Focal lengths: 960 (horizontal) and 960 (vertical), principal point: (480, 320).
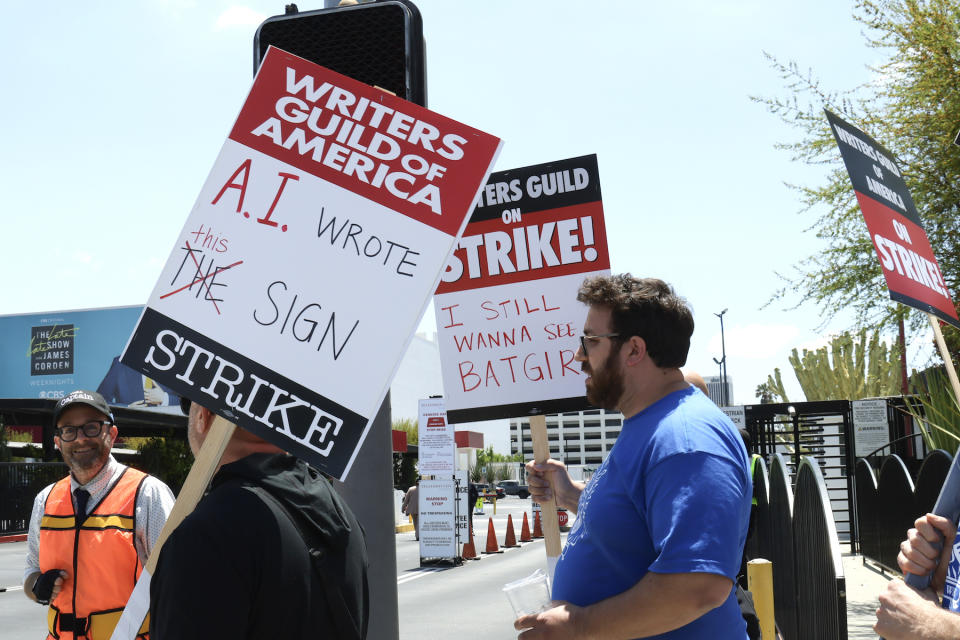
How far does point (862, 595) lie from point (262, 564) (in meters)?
10.5

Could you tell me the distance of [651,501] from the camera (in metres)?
2.40

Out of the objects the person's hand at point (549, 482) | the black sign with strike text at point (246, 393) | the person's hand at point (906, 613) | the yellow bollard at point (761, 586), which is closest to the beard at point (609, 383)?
the black sign with strike text at point (246, 393)

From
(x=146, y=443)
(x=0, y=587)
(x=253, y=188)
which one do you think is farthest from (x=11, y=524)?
(x=253, y=188)

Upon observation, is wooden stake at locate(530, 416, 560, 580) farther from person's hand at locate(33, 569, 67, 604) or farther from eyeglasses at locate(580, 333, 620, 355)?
person's hand at locate(33, 569, 67, 604)

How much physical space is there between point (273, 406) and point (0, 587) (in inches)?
624

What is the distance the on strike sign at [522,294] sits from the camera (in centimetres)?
398

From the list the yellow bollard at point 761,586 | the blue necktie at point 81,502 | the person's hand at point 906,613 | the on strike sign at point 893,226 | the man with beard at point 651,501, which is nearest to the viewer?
the person's hand at point 906,613

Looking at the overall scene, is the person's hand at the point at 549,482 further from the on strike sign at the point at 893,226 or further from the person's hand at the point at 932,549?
the on strike sign at the point at 893,226

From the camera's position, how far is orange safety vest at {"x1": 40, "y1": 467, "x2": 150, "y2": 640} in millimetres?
3924

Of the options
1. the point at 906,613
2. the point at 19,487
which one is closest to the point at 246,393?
the point at 906,613

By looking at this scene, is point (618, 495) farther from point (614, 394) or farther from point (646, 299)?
point (646, 299)

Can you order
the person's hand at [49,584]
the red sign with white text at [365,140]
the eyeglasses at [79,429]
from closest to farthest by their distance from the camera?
the red sign with white text at [365,140] < the person's hand at [49,584] < the eyeglasses at [79,429]

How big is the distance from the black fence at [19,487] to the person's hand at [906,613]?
29.3m

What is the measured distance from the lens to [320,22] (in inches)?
145
